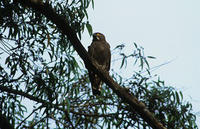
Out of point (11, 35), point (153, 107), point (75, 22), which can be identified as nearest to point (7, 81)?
point (11, 35)

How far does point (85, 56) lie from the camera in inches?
116

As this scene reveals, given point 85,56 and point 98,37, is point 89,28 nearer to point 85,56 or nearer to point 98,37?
point 85,56

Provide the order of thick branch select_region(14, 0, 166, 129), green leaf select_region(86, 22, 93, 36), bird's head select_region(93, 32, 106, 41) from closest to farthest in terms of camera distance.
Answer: thick branch select_region(14, 0, 166, 129) < green leaf select_region(86, 22, 93, 36) < bird's head select_region(93, 32, 106, 41)

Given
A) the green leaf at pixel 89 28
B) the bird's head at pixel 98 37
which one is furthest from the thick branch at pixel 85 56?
the bird's head at pixel 98 37

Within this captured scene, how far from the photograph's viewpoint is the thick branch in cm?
269

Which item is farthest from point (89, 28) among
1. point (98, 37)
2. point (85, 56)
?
point (98, 37)

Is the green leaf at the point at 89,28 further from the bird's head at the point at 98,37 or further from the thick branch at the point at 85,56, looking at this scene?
the bird's head at the point at 98,37

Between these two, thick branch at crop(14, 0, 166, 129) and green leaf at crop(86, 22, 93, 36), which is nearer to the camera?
thick branch at crop(14, 0, 166, 129)

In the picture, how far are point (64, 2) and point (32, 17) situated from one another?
17.7 inches

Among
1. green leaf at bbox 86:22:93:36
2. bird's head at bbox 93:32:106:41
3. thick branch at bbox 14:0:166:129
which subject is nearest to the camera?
thick branch at bbox 14:0:166:129

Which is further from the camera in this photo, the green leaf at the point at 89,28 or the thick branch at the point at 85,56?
the green leaf at the point at 89,28

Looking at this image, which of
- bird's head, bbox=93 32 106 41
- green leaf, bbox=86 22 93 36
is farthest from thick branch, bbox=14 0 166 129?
bird's head, bbox=93 32 106 41

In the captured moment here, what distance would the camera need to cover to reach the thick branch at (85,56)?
269cm

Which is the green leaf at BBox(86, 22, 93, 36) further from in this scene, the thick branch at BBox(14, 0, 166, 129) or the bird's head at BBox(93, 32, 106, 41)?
the bird's head at BBox(93, 32, 106, 41)
